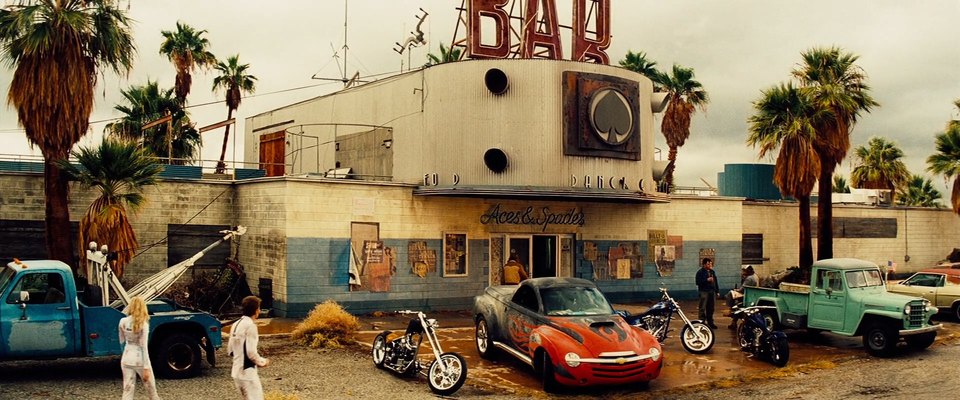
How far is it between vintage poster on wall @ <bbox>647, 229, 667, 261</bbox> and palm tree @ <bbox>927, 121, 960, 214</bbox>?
53.8 ft

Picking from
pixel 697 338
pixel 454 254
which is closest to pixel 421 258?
pixel 454 254

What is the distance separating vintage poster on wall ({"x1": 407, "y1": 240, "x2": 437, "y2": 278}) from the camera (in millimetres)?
22594

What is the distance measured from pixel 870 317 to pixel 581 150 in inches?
366

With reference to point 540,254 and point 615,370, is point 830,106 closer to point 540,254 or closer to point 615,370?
point 540,254

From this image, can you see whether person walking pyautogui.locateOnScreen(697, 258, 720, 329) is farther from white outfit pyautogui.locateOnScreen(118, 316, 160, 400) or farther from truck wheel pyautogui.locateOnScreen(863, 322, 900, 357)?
white outfit pyautogui.locateOnScreen(118, 316, 160, 400)

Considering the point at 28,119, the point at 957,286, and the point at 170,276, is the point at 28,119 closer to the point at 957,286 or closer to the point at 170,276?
the point at 170,276

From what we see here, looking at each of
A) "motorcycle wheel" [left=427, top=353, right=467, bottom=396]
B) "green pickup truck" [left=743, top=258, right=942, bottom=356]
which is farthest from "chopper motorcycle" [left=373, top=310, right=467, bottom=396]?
"green pickup truck" [left=743, top=258, right=942, bottom=356]

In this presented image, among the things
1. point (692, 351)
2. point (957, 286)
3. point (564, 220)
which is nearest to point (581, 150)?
point (564, 220)

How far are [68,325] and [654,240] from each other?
64.1 feet

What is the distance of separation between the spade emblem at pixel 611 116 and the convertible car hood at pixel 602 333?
1060 cm

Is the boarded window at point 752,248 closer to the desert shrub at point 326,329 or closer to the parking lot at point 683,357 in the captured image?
the parking lot at point 683,357

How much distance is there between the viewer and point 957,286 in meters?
22.4

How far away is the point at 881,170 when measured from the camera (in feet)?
144

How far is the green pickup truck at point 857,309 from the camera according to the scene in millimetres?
15883
